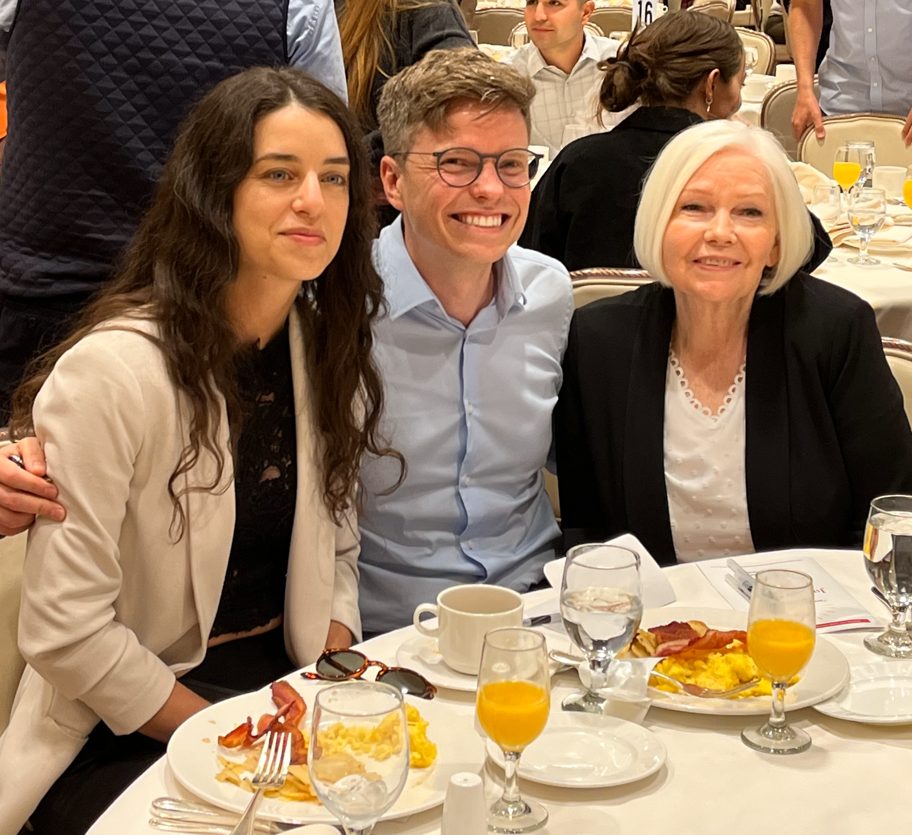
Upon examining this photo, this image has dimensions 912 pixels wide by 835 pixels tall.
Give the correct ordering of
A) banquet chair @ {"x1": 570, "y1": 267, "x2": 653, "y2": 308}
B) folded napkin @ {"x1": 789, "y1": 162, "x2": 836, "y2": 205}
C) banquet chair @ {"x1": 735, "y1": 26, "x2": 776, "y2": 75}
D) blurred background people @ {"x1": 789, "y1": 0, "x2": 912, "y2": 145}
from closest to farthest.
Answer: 1. banquet chair @ {"x1": 570, "y1": 267, "x2": 653, "y2": 308}
2. folded napkin @ {"x1": 789, "y1": 162, "x2": 836, "y2": 205}
3. blurred background people @ {"x1": 789, "y1": 0, "x2": 912, "y2": 145}
4. banquet chair @ {"x1": 735, "y1": 26, "x2": 776, "y2": 75}

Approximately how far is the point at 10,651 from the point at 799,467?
130 centimetres

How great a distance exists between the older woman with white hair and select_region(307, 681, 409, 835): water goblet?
1242 millimetres

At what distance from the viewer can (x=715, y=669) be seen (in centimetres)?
155

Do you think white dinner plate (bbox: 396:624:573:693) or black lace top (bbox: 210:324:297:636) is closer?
white dinner plate (bbox: 396:624:573:693)

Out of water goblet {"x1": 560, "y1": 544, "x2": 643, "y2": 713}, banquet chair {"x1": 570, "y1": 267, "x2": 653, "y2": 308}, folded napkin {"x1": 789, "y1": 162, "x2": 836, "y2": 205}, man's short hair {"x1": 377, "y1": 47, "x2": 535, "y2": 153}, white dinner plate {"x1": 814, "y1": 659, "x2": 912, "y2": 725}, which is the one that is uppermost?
man's short hair {"x1": 377, "y1": 47, "x2": 535, "y2": 153}

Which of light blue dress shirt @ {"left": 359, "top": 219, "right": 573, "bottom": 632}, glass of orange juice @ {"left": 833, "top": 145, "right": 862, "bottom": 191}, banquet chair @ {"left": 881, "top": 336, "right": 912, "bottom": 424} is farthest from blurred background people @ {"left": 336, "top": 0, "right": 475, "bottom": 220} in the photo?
glass of orange juice @ {"left": 833, "top": 145, "right": 862, "bottom": 191}

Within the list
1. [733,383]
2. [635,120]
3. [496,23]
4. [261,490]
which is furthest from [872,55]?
[261,490]

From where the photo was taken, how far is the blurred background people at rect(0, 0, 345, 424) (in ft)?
8.09

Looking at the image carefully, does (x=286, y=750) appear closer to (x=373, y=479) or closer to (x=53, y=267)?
(x=373, y=479)

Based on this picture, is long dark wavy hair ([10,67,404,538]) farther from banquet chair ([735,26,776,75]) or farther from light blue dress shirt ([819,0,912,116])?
banquet chair ([735,26,776,75])

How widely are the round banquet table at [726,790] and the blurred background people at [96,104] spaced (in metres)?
1.45

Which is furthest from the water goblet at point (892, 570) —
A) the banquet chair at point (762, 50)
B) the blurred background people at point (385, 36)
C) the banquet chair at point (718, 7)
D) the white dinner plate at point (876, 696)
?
the banquet chair at point (718, 7)

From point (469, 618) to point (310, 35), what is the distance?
1.47 m

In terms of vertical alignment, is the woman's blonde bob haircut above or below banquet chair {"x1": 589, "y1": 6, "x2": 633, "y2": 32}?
below
